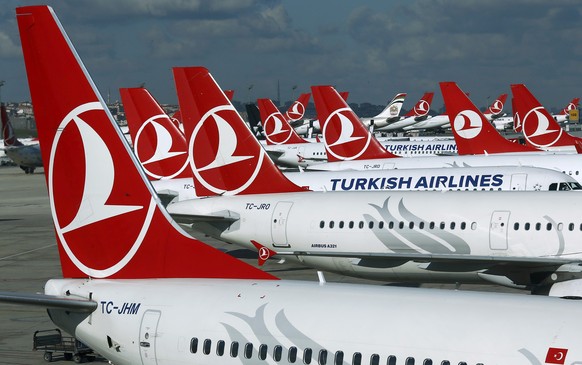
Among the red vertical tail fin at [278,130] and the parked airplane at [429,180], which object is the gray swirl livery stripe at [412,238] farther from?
the red vertical tail fin at [278,130]

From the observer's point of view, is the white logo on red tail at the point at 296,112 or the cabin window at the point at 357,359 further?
the white logo on red tail at the point at 296,112

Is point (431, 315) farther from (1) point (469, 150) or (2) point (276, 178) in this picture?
(1) point (469, 150)

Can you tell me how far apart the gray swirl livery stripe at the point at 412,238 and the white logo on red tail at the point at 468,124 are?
28840 mm

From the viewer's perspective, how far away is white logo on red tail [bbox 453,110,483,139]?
58.2 m

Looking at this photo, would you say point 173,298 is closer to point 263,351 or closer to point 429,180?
point 263,351

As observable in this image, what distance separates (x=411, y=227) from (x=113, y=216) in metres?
16.5

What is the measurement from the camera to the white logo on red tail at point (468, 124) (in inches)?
2291

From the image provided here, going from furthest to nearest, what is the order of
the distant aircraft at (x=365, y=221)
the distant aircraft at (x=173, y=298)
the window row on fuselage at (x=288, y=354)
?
the distant aircraft at (x=365, y=221), the window row on fuselage at (x=288, y=354), the distant aircraft at (x=173, y=298)

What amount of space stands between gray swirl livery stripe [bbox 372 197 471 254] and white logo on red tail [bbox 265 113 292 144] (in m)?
63.9

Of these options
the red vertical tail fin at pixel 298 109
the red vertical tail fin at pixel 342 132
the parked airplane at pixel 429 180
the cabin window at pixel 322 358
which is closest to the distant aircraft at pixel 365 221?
the parked airplane at pixel 429 180

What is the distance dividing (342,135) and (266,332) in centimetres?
4286

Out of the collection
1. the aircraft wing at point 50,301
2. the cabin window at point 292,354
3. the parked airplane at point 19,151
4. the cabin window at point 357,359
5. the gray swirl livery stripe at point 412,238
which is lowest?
the parked airplane at point 19,151

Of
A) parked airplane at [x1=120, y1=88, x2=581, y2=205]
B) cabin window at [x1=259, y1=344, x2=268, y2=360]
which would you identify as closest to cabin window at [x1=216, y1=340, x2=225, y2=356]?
cabin window at [x1=259, y1=344, x2=268, y2=360]

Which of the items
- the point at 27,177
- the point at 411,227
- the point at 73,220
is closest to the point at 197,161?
the point at 411,227
